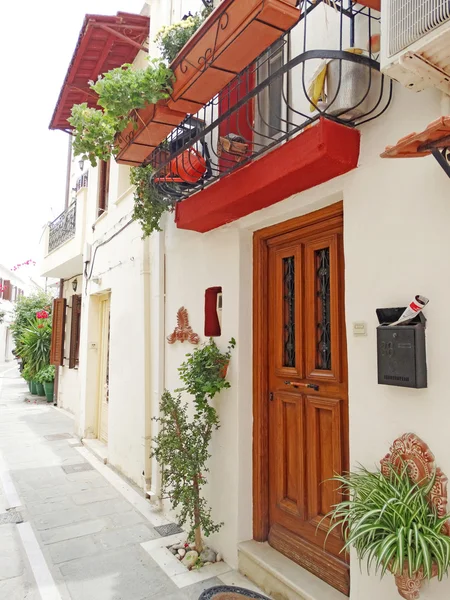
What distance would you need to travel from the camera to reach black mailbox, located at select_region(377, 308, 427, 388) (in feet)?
7.20

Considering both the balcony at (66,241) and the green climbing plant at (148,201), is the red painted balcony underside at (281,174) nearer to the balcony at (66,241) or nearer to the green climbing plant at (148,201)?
the green climbing plant at (148,201)

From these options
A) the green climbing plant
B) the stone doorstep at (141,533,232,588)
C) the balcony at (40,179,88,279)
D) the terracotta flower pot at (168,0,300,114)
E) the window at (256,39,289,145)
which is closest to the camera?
the terracotta flower pot at (168,0,300,114)

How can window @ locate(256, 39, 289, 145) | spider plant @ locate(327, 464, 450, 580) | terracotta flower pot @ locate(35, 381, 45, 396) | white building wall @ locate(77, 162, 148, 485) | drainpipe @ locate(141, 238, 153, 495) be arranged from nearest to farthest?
spider plant @ locate(327, 464, 450, 580) → window @ locate(256, 39, 289, 145) → drainpipe @ locate(141, 238, 153, 495) → white building wall @ locate(77, 162, 148, 485) → terracotta flower pot @ locate(35, 381, 45, 396)

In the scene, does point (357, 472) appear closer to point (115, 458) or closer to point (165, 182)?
point (165, 182)

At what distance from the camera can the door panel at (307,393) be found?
304 centimetres

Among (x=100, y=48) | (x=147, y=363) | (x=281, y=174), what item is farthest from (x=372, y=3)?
(x=100, y=48)

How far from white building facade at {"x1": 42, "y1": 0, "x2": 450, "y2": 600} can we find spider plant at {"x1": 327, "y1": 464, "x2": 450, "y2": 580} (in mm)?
220

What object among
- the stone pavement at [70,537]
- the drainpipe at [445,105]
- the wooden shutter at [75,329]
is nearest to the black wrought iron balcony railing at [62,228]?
the wooden shutter at [75,329]

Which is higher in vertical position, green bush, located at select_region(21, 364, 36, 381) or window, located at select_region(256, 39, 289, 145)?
window, located at select_region(256, 39, 289, 145)

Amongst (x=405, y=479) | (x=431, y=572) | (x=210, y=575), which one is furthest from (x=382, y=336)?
(x=210, y=575)

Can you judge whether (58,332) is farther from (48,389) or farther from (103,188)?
(103,188)

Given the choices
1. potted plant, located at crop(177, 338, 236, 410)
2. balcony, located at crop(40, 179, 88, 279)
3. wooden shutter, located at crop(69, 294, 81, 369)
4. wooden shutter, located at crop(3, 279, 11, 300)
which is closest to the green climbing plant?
potted plant, located at crop(177, 338, 236, 410)

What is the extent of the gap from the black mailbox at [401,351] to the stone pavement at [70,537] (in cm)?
224

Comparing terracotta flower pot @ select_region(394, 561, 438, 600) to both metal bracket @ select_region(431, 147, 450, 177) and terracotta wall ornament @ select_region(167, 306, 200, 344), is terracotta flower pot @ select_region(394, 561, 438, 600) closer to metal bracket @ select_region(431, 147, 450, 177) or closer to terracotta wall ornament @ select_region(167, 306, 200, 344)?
metal bracket @ select_region(431, 147, 450, 177)
